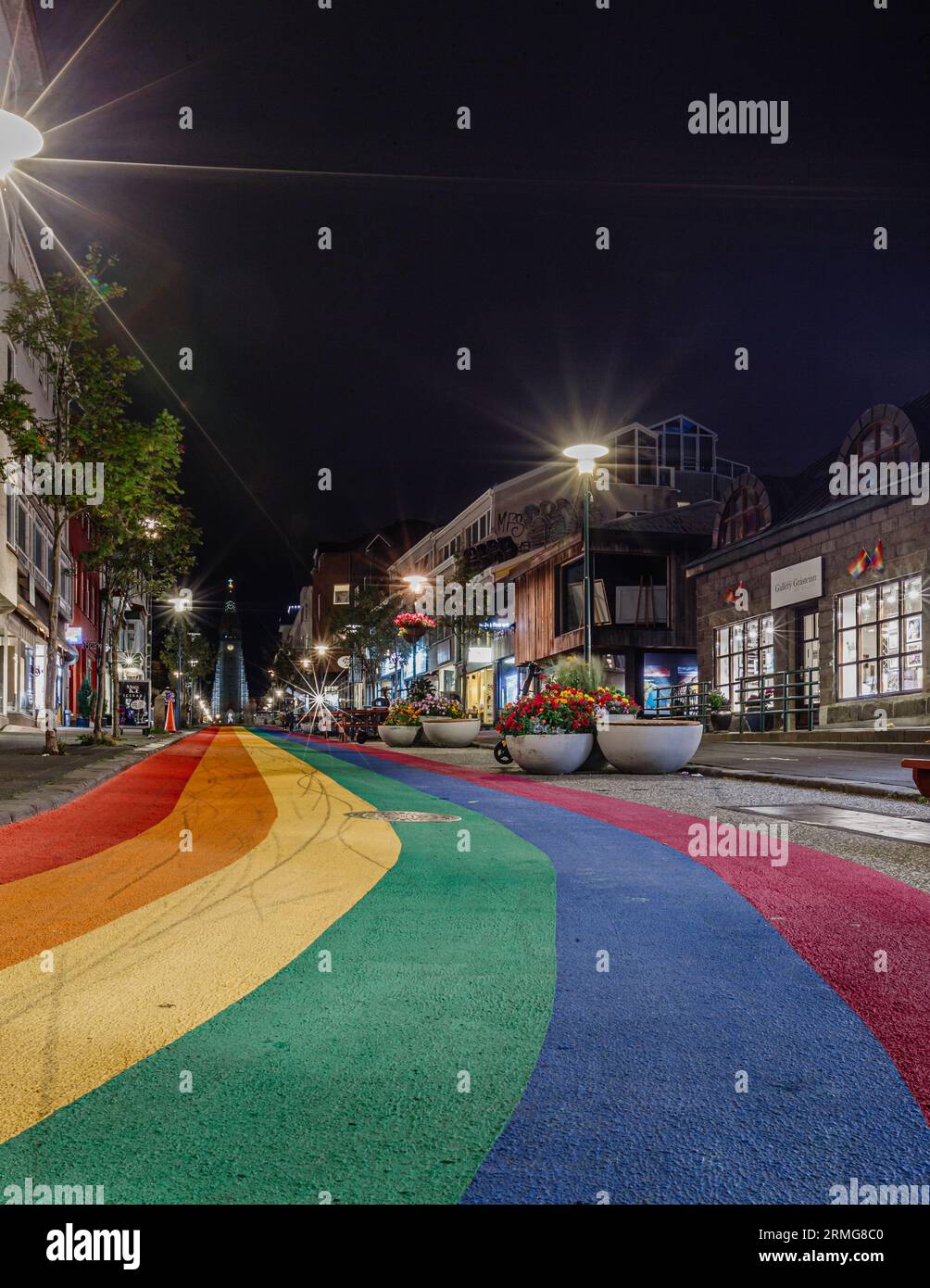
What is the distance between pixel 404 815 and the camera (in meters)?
9.63

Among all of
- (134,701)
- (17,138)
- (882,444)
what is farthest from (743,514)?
(134,701)

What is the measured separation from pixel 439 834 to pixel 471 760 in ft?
41.1

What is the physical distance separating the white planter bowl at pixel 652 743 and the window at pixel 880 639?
31.2 feet

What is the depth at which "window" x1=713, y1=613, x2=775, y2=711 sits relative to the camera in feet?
96.7

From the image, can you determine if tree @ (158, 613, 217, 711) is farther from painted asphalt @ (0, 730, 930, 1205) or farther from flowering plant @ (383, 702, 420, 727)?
painted asphalt @ (0, 730, 930, 1205)

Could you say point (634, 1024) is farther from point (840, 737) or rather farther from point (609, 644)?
point (609, 644)

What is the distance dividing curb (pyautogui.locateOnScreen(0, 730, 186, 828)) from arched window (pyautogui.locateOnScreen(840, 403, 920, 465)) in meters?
19.1

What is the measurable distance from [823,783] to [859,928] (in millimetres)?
7972

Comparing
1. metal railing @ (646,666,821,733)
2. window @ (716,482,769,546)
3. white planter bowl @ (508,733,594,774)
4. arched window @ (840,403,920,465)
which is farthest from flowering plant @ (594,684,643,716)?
window @ (716,482,769,546)

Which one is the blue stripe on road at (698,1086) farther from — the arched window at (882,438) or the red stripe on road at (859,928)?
the arched window at (882,438)

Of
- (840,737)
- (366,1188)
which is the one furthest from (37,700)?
(366,1188)

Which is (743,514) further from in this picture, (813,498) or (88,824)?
(88,824)

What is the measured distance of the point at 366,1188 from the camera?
82.9 inches

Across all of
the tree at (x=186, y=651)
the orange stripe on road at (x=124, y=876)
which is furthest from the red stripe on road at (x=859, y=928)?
the tree at (x=186, y=651)
